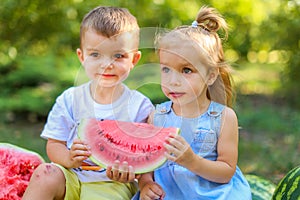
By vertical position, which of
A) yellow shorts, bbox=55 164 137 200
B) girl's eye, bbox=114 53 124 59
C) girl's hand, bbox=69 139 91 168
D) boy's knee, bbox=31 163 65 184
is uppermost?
girl's eye, bbox=114 53 124 59

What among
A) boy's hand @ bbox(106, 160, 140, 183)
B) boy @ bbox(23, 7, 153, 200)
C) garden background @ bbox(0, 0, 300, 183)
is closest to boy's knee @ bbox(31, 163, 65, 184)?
boy @ bbox(23, 7, 153, 200)

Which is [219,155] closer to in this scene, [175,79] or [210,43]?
[175,79]

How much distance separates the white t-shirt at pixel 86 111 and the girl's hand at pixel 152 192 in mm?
317

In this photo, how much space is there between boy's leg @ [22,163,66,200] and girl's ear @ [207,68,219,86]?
822mm

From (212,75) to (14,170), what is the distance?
1226mm

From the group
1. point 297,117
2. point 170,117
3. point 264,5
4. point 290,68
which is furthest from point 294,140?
point 170,117

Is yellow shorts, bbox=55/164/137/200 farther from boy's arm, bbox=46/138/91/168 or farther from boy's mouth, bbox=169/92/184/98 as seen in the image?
boy's mouth, bbox=169/92/184/98

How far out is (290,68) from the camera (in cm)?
809

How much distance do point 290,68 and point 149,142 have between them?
5.54 meters

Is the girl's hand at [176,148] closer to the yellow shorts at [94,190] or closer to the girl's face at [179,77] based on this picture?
the girl's face at [179,77]

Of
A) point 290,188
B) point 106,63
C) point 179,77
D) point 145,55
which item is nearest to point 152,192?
point 179,77

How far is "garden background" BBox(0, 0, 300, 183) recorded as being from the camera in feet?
23.9

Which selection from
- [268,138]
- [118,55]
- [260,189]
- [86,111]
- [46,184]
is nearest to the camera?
[46,184]

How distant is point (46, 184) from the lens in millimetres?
2848
